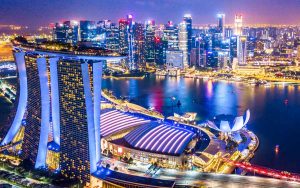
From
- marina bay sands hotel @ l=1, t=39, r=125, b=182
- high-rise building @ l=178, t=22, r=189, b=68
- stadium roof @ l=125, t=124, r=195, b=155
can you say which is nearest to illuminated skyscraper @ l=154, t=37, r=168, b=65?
high-rise building @ l=178, t=22, r=189, b=68

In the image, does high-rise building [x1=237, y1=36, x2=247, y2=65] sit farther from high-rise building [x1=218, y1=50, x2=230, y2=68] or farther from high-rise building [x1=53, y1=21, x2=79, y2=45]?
high-rise building [x1=53, y1=21, x2=79, y2=45]

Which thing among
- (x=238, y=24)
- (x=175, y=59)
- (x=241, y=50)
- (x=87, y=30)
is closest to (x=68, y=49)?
(x=175, y=59)

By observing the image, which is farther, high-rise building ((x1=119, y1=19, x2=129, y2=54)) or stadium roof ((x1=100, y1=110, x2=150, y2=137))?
high-rise building ((x1=119, y1=19, x2=129, y2=54))

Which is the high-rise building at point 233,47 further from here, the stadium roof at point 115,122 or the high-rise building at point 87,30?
the stadium roof at point 115,122

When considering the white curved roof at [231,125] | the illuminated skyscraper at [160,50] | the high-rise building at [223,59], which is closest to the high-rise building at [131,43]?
the illuminated skyscraper at [160,50]

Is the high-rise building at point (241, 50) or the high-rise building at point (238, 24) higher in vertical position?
the high-rise building at point (238, 24)

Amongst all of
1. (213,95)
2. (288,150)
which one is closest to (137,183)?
(288,150)
